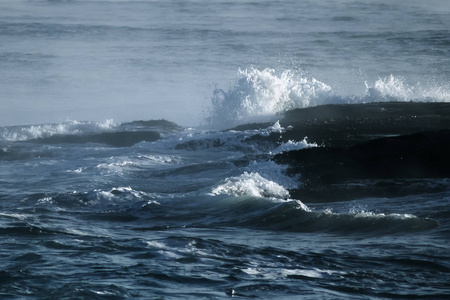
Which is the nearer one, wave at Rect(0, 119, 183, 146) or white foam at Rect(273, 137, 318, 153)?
white foam at Rect(273, 137, 318, 153)

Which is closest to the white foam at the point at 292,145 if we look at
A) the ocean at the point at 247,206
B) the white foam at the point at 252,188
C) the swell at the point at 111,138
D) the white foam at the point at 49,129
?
the ocean at the point at 247,206

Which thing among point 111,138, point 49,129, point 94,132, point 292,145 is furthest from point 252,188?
point 49,129

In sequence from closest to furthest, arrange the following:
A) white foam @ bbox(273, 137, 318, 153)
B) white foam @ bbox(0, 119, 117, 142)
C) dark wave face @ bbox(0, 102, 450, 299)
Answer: dark wave face @ bbox(0, 102, 450, 299)
white foam @ bbox(273, 137, 318, 153)
white foam @ bbox(0, 119, 117, 142)

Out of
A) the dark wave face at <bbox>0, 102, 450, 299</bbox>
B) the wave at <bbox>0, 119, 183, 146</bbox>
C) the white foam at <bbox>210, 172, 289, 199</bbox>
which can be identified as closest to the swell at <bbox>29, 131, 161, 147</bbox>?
the wave at <bbox>0, 119, 183, 146</bbox>

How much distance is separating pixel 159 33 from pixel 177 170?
34816 millimetres

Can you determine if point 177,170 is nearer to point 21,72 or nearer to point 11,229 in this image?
point 11,229

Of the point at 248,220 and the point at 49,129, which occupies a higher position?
the point at 248,220

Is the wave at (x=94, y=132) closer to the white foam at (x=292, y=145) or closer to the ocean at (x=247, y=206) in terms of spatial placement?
the ocean at (x=247, y=206)

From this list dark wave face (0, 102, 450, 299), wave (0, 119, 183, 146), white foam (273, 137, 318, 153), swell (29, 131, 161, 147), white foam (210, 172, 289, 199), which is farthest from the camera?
Result: wave (0, 119, 183, 146)

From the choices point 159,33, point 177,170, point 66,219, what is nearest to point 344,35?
point 159,33

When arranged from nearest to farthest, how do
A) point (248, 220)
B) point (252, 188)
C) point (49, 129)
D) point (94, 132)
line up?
point (248, 220) < point (252, 188) < point (94, 132) < point (49, 129)

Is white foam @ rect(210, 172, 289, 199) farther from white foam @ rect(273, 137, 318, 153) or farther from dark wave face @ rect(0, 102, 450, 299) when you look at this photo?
white foam @ rect(273, 137, 318, 153)

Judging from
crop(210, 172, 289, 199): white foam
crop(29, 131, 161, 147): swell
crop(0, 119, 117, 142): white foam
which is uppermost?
crop(210, 172, 289, 199): white foam

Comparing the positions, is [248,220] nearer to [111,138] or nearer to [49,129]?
[111,138]
